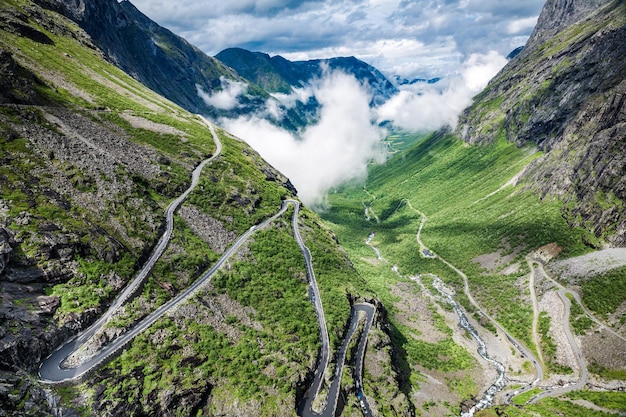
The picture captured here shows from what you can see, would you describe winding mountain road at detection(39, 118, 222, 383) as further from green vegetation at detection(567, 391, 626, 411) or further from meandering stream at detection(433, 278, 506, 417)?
green vegetation at detection(567, 391, 626, 411)

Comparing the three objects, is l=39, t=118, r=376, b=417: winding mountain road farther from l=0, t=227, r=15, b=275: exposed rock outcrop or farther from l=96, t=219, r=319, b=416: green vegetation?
l=0, t=227, r=15, b=275: exposed rock outcrop

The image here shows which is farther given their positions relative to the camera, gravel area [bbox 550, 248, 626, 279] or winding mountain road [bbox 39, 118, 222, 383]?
gravel area [bbox 550, 248, 626, 279]

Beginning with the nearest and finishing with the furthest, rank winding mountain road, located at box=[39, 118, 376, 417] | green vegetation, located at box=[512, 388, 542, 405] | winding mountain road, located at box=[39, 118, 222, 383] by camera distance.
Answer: winding mountain road, located at box=[39, 118, 222, 383] → winding mountain road, located at box=[39, 118, 376, 417] → green vegetation, located at box=[512, 388, 542, 405]

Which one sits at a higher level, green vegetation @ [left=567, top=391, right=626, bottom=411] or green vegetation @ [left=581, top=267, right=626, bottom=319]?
green vegetation @ [left=581, top=267, right=626, bottom=319]

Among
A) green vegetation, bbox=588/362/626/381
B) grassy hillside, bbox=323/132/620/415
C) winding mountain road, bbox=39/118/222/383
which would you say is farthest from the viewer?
grassy hillside, bbox=323/132/620/415

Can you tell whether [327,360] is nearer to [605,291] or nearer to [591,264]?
[605,291]

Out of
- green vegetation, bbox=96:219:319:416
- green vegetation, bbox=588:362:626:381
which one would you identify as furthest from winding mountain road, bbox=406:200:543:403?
green vegetation, bbox=96:219:319:416

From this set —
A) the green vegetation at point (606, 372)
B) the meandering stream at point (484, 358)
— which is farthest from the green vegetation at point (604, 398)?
the meandering stream at point (484, 358)

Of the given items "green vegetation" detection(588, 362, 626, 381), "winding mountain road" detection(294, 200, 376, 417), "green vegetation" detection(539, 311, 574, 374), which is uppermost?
"winding mountain road" detection(294, 200, 376, 417)

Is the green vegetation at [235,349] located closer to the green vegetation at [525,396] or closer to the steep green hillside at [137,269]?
the steep green hillside at [137,269]
